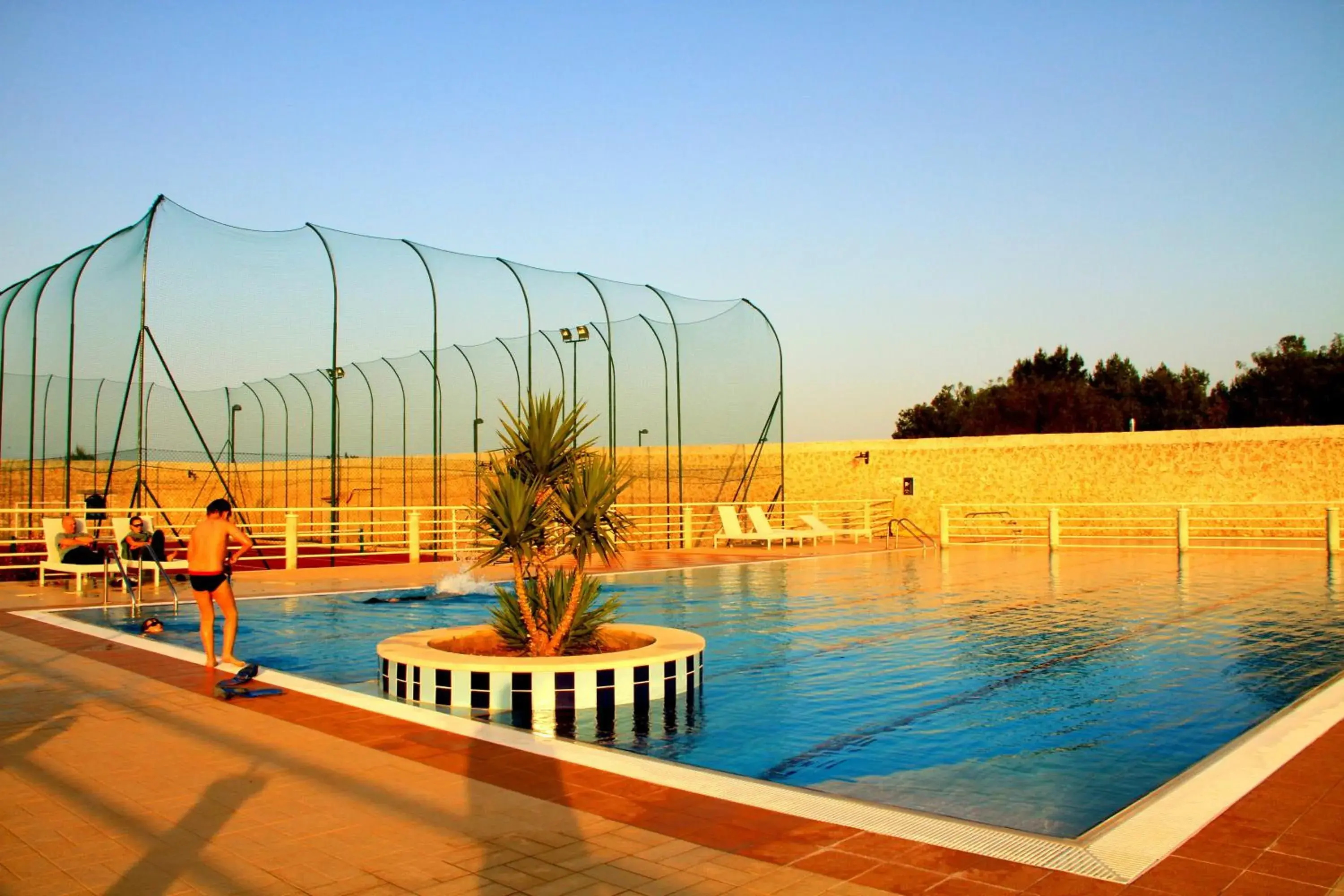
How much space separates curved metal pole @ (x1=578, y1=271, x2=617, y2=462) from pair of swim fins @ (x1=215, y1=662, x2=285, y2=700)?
1228 cm

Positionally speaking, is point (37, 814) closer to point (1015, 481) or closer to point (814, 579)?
point (814, 579)

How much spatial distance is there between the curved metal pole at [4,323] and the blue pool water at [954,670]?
292 inches

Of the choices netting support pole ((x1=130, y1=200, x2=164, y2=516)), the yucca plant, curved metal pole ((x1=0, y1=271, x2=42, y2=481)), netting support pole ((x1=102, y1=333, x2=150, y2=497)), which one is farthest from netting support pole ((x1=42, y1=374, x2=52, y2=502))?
the yucca plant

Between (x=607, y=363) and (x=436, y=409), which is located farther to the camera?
(x=607, y=363)

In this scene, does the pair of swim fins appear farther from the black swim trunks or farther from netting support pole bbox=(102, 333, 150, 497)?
netting support pole bbox=(102, 333, 150, 497)

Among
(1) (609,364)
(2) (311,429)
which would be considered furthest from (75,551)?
(1) (609,364)

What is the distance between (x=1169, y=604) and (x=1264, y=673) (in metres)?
3.78

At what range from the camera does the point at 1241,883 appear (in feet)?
8.66

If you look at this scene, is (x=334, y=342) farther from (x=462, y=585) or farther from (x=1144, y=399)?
(x=1144, y=399)

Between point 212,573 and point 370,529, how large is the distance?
13.9m

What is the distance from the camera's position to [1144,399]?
45281 mm

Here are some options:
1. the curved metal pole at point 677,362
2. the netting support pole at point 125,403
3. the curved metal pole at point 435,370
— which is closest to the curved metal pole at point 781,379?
the curved metal pole at point 677,362

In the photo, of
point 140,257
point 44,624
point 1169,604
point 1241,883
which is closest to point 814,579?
point 1169,604

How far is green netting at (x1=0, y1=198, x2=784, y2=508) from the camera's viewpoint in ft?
43.9
